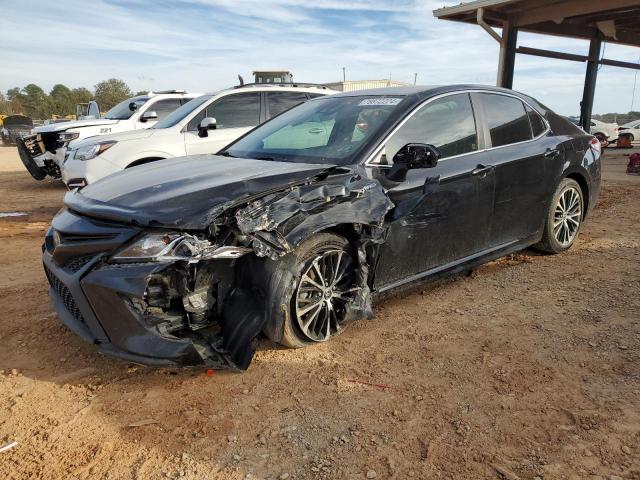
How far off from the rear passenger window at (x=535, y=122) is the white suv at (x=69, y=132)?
7.20 meters

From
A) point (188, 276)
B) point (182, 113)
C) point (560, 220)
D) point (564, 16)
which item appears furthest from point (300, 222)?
point (564, 16)

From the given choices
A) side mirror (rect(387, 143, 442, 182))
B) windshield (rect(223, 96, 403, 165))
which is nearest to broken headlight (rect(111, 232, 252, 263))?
windshield (rect(223, 96, 403, 165))

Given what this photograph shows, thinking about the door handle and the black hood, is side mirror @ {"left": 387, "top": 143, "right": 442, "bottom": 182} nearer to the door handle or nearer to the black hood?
the black hood

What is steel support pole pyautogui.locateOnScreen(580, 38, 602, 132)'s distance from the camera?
15117 millimetres

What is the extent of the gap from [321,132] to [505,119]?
173 centimetres

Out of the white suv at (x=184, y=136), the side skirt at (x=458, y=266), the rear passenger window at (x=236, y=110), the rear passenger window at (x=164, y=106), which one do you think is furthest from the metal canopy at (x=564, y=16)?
the side skirt at (x=458, y=266)

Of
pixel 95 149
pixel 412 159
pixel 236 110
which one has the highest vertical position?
pixel 236 110

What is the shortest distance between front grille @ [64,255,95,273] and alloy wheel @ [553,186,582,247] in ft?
13.8

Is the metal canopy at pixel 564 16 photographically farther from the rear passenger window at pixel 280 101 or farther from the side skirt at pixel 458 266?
the side skirt at pixel 458 266

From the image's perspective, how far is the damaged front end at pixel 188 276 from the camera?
265cm

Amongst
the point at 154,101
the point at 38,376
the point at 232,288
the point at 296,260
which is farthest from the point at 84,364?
the point at 154,101

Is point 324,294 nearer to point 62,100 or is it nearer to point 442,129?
point 442,129

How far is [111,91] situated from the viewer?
189 feet

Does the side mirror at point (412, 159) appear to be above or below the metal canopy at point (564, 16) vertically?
below
